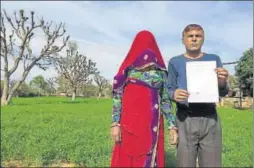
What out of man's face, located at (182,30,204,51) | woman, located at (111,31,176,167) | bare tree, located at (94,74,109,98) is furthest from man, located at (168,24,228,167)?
bare tree, located at (94,74,109,98)

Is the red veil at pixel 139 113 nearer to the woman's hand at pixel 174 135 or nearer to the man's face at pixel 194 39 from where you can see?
the woman's hand at pixel 174 135

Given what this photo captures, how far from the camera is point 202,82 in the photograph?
98.9 inches

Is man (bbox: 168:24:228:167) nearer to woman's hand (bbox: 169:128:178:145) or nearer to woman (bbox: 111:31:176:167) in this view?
woman's hand (bbox: 169:128:178:145)

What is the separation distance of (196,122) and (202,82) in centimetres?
29

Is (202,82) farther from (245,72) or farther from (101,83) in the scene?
(101,83)

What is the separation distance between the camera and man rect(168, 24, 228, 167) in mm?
2564

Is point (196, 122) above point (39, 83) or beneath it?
beneath

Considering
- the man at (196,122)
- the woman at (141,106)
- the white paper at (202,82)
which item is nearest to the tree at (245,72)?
the woman at (141,106)

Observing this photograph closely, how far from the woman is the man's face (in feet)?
1.08

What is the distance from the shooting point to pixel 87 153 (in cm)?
584

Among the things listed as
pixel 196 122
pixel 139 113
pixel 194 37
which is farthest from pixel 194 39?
pixel 139 113

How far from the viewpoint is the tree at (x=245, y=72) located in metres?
26.7

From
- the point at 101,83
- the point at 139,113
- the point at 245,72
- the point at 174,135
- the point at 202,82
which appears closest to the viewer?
the point at 202,82

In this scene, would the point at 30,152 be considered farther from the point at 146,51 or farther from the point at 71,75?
the point at 71,75
